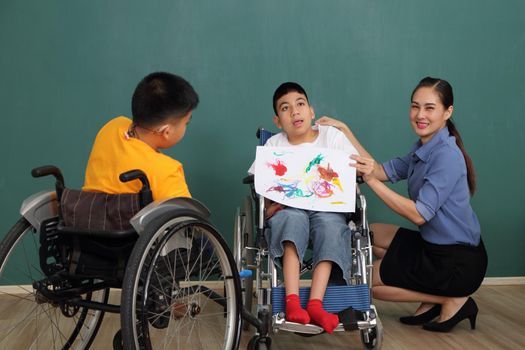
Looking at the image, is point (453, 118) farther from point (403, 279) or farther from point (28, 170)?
point (28, 170)

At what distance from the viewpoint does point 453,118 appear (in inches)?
136

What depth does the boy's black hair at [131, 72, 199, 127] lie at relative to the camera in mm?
2041

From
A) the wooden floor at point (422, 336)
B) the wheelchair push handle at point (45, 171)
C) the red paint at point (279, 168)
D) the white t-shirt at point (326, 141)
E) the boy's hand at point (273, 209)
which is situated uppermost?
the white t-shirt at point (326, 141)

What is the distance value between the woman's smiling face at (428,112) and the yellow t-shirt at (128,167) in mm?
1146

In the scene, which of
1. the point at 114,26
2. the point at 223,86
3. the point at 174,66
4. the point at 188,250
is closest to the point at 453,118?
the point at 223,86

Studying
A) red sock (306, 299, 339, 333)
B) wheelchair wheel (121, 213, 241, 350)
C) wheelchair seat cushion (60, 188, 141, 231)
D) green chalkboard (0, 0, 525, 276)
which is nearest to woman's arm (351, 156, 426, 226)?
red sock (306, 299, 339, 333)

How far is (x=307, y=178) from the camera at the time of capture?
2.61 meters

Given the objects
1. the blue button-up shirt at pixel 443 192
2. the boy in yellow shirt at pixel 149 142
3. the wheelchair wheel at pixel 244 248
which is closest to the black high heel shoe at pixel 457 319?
the blue button-up shirt at pixel 443 192

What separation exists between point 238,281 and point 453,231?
3.45ft

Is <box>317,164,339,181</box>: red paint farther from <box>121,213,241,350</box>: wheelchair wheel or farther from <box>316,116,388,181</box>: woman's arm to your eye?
<box>121,213,241,350</box>: wheelchair wheel

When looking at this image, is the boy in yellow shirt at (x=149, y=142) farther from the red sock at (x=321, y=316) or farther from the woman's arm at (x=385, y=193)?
the woman's arm at (x=385, y=193)

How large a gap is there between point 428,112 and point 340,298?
862mm

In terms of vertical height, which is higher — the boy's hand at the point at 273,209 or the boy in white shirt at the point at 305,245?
the boy's hand at the point at 273,209

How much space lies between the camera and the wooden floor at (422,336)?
2576 mm
